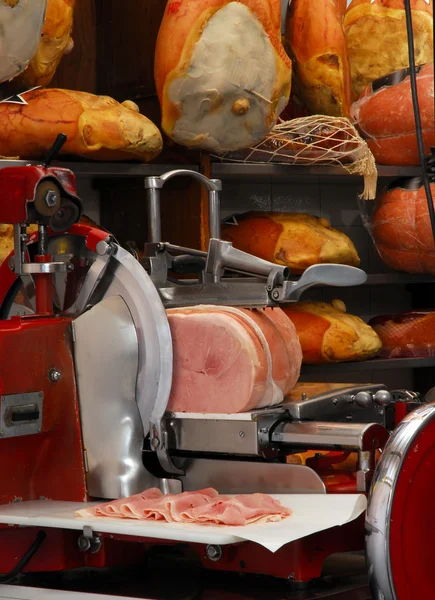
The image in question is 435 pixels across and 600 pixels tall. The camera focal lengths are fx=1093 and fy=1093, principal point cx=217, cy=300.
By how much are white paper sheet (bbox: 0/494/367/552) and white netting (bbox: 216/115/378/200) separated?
187 cm

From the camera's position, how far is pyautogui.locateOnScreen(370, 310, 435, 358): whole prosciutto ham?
402 cm

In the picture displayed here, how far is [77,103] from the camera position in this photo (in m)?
3.05

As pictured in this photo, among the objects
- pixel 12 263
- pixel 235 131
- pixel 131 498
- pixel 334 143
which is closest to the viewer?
pixel 131 498

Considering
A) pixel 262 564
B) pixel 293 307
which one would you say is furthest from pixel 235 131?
pixel 262 564

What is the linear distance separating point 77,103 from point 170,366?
1310mm

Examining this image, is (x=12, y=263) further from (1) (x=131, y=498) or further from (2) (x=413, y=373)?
(2) (x=413, y=373)

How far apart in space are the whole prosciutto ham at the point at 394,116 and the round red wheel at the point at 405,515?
2280 mm

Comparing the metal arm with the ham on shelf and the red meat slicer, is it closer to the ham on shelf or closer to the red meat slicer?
the red meat slicer

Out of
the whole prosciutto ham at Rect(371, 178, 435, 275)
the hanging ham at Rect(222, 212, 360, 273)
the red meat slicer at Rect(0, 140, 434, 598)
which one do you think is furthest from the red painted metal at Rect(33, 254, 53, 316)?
the whole prosciutto ham at Rect(371, 178, 435, 275)

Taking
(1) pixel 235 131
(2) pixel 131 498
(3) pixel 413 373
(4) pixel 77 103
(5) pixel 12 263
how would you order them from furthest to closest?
(3) pixel 413 373
(1) pixel 235 131
(4) pixel 77 103
(5) pixel 12 263
(2) pixel 131 498

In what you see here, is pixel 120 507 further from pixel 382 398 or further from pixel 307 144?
pixel 307 144

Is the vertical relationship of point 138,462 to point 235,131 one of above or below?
below

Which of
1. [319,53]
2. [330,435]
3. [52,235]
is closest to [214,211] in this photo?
[52,235]

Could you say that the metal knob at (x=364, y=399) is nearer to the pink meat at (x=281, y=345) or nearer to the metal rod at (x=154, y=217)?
the pink meat at (x=281, y=345)
